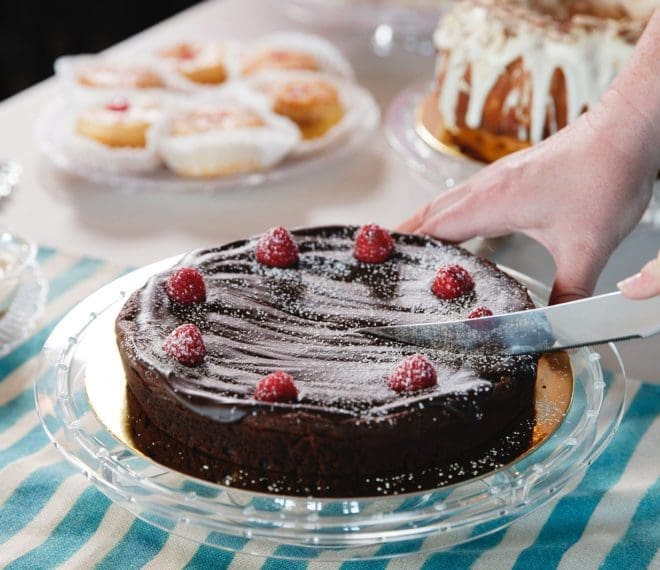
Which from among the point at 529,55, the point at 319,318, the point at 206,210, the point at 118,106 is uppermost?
the point at 529,55

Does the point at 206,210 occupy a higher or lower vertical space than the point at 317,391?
lower

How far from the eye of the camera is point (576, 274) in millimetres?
1428

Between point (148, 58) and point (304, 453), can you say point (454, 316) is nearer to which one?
point (304, 453)

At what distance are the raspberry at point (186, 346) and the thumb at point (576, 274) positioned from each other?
1.79 feet

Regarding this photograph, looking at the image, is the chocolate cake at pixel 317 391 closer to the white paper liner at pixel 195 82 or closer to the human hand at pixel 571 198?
the human hand at pixel 571 198

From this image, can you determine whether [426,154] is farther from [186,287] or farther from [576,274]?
[186,287]

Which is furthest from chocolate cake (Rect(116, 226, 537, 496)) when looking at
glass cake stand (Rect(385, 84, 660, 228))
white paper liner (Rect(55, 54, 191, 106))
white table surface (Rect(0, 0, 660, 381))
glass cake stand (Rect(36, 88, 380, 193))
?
white paper liner (Rect(55, 54, 191, 106))

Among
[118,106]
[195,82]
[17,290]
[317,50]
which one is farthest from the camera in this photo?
[317,50]

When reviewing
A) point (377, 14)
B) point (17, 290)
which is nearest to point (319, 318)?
point (17, 290)

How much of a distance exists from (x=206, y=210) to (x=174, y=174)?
0.51ft

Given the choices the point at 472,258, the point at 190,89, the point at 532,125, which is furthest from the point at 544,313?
the point at 190,89

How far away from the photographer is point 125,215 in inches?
79.8

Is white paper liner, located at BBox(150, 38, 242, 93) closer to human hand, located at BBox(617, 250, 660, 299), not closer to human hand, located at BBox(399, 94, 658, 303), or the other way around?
human hand, located at BBox(399, 94, 658, 303)

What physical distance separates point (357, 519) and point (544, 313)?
15.8 inches
